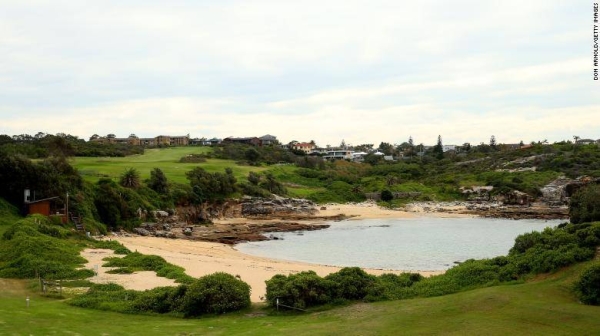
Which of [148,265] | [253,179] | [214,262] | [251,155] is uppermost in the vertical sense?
[251,155]

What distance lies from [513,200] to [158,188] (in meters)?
58.1

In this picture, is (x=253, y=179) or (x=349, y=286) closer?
(x=349, y=286)

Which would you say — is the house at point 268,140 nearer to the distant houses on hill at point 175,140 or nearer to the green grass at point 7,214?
the distant houses on hill at point 175,140

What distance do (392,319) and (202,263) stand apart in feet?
65.3

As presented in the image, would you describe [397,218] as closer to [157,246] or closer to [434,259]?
[434,259]

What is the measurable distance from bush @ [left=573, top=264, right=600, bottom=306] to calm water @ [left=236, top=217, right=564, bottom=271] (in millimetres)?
21703

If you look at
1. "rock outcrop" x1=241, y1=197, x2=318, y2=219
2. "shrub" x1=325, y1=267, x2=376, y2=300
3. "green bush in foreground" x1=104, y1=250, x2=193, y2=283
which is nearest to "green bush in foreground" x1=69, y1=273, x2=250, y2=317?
"shrub" x1=325, y1=267, x2=376, y2=300

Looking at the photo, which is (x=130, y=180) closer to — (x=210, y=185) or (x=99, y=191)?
(x=99, y=191)

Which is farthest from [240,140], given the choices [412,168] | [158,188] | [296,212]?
[158,188]

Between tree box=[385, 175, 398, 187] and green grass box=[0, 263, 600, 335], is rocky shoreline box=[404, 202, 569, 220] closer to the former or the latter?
tree box=[385, 175, 398, 187]

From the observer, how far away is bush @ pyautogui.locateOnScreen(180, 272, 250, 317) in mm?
19703

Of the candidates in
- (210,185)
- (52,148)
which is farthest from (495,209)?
(52,148)

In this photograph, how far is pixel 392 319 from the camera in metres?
16.8

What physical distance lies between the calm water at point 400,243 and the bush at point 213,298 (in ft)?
67.9
